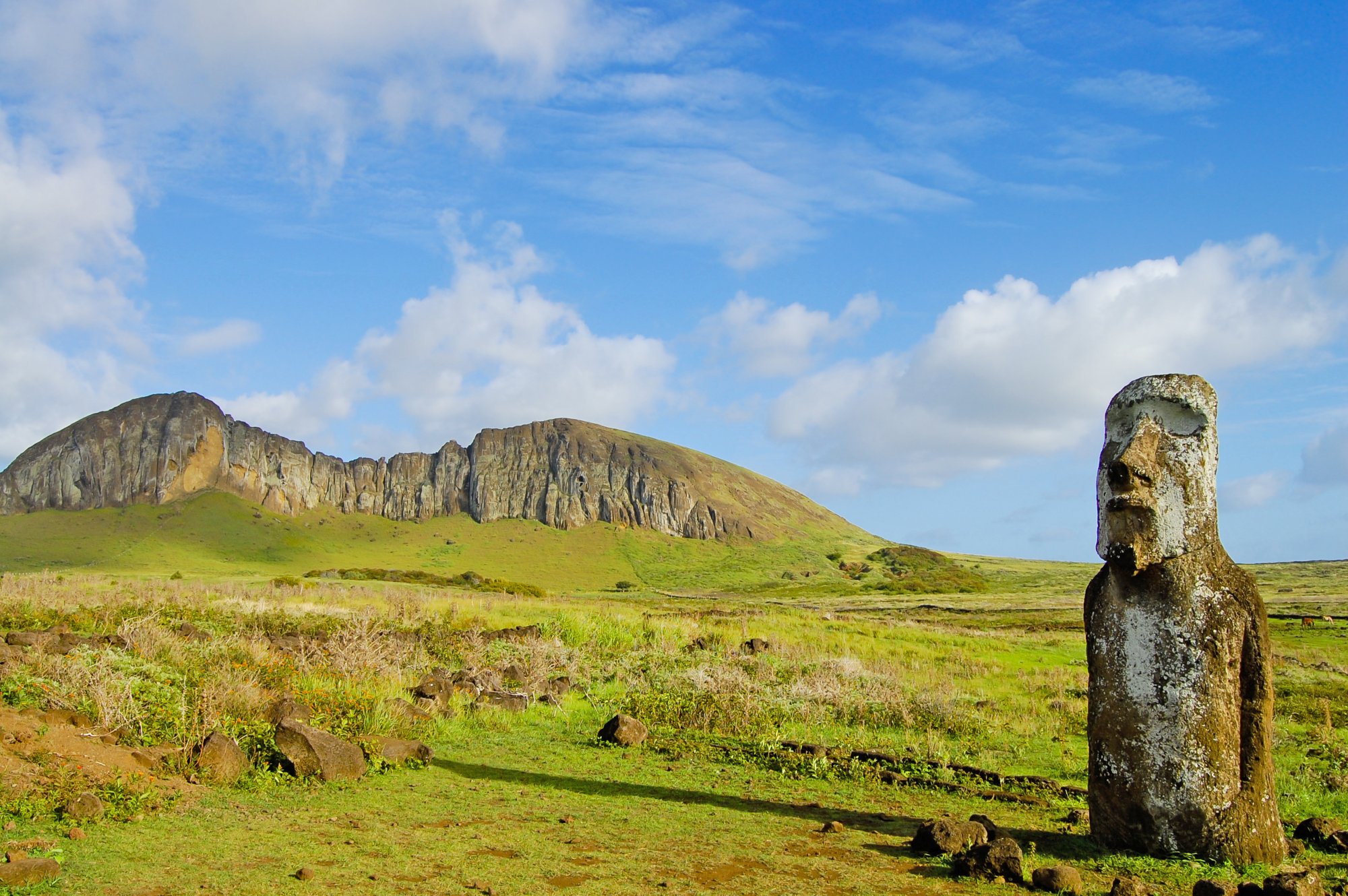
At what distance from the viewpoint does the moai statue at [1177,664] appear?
23.9ft

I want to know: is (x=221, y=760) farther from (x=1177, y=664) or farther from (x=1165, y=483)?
(x=1165, y=483)

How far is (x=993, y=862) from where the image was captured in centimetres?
682

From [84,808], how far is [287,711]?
137 inches

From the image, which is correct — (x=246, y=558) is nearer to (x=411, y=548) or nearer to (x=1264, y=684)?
(x=411, y=548)

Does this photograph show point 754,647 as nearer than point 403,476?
Yes

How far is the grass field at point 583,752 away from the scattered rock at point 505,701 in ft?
0.94

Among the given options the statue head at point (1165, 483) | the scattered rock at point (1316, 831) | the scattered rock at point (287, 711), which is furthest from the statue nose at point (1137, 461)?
the scattered rock at point (287, 711)

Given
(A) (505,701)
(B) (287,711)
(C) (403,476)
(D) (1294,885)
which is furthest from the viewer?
(C) (403,476)

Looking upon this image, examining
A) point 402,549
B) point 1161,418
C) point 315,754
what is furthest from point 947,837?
point 402,549

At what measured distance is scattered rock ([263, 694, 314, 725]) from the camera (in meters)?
10.9

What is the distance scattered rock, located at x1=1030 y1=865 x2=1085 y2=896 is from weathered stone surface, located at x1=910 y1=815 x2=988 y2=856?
2.44 ft

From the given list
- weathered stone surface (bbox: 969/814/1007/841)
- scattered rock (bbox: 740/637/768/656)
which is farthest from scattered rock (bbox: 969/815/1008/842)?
scattered rock (bbox: 740/637/768/656)

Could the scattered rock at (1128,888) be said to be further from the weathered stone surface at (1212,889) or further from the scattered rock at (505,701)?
the scattered rock at (505,701)

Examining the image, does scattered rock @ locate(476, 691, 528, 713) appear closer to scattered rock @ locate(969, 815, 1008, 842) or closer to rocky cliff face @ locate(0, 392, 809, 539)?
scattered rock @ locate(969, 815, 1008, 842)
